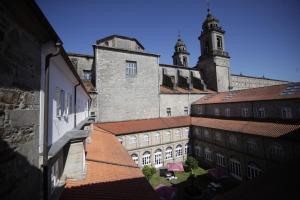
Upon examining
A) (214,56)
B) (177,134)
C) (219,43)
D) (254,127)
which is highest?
(219,43)

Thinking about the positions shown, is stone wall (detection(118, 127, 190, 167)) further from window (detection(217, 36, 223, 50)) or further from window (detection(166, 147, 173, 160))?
window (detection(217, 36, 223, 50))

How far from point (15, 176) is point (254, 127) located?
22583mm

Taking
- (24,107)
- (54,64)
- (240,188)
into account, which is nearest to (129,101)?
(240,188)

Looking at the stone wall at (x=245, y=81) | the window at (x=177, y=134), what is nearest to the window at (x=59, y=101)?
the window at (x=177, y=134)

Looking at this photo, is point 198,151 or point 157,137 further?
point 198,151

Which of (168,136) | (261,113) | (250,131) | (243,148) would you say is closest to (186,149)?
(168,136)

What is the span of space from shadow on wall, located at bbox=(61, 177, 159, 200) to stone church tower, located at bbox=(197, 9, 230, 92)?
3357 cm

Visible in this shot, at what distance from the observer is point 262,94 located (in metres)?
23.0

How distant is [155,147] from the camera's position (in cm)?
2625

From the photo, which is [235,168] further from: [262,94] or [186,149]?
[262,94]

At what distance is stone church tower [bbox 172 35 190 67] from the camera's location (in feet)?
160

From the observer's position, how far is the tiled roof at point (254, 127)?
17172mm

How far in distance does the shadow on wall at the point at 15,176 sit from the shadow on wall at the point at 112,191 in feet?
8.89

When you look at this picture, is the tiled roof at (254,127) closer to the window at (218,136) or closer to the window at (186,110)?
the window at (218,136)
